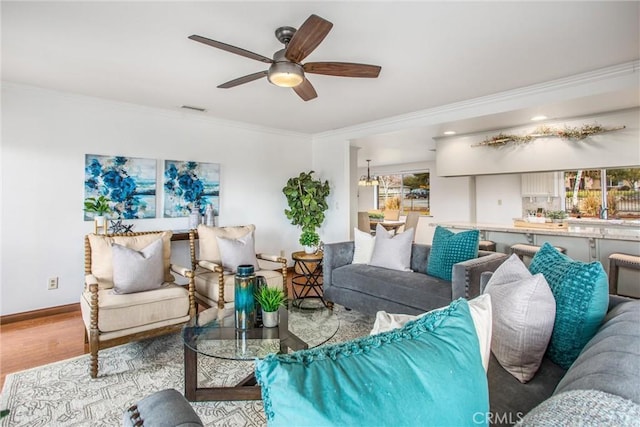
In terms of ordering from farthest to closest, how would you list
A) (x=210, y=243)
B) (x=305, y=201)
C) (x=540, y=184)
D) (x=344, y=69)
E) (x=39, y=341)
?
(x=540, y=184) → (x=305, y=201) → (x=210, y=243) → (x=39, y=341) → (x=344, y=69)

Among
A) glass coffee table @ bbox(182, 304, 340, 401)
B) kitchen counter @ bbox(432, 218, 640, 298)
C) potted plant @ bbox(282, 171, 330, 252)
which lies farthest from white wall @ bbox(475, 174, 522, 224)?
glass coffee table @ bbox(182, 304, 340, 401)

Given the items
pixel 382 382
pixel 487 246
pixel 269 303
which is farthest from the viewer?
pixel 487 246

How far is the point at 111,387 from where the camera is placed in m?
2.07

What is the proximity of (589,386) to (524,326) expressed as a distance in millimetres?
499

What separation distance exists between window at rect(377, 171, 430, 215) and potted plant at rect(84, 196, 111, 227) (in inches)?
272

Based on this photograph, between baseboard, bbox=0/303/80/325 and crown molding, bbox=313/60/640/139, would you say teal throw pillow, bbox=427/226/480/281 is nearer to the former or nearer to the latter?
crown molding, bbox=313/60/640/139

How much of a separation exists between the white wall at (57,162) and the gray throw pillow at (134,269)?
1.42 metres

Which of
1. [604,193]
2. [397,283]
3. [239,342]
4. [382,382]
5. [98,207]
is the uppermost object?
[604,193]

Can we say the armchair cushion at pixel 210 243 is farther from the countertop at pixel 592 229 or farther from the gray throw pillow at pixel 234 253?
the countertop at pixel 592 229

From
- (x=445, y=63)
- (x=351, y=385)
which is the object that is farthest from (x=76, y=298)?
(x=445, y=63)

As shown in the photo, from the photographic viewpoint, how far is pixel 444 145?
16.6 feet

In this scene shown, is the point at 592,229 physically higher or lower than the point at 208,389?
higher
